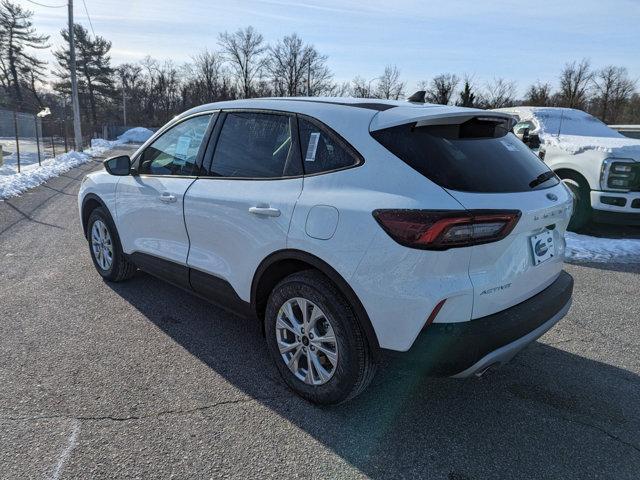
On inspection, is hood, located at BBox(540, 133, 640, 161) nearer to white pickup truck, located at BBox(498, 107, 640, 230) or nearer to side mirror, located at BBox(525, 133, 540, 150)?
white pickup truck, located at BBox(498, 107, 640, 230)

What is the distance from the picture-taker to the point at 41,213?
27.1 feet

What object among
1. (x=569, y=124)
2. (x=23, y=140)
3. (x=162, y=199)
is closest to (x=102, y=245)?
(x=162, y=199)

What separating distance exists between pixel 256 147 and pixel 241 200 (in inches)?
15.6

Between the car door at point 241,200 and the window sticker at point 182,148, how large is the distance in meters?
0.34

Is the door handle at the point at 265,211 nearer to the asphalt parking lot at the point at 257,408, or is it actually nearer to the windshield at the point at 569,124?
the asphalt parking lot at the point at 257,408

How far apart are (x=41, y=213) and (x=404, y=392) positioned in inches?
307

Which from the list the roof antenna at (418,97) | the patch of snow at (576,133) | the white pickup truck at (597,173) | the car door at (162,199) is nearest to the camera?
the roof antenna at (418,97)

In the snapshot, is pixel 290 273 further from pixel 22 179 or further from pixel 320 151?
pixel 22 179

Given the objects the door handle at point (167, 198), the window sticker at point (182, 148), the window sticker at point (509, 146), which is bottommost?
the door handle at point (167, 198)

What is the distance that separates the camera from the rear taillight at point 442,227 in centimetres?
215

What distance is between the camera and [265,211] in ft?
9.06

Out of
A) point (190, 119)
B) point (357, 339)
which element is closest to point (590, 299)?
point (357, 339)

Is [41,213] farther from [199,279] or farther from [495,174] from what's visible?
[495,174]

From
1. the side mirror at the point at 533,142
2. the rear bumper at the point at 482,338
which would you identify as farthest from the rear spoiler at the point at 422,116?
the side mirror at the point at 533,142
